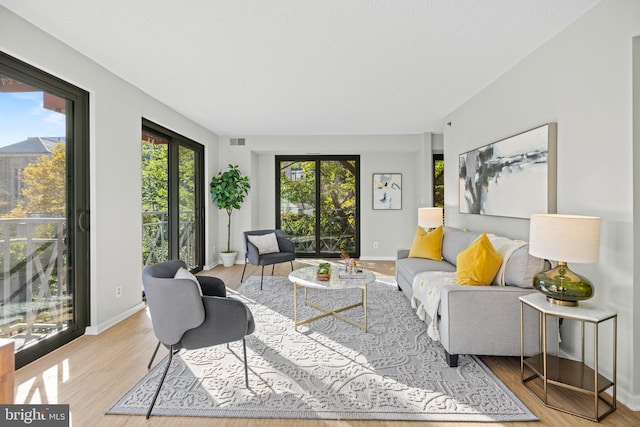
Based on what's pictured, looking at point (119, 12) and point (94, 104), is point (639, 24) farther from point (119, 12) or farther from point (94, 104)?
point (94, 104)

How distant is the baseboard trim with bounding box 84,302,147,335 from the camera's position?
2990 mm

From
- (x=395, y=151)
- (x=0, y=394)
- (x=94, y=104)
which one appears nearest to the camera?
(x=0, y=394)

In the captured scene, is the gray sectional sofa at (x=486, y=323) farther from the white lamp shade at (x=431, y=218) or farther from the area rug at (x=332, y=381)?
the white lamp shade at (x=431, y=218)

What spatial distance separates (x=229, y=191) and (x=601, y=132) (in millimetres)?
5118

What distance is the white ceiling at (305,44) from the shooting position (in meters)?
2.17

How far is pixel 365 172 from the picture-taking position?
6.59 meters

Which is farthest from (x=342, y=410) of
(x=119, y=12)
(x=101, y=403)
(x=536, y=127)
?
(x=119, y=12)

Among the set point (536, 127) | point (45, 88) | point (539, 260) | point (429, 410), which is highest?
point (45, 88)

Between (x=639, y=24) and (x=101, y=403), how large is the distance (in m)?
3.96

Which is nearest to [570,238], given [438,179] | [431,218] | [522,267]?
[522,267]

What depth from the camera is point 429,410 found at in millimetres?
1909

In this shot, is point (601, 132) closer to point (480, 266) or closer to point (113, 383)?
point (480, 266)

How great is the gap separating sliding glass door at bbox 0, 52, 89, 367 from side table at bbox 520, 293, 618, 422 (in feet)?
11.9

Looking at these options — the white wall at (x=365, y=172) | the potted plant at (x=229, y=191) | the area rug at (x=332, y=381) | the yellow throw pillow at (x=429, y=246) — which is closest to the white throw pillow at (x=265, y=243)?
the potted plant at (x=229, y=191)
